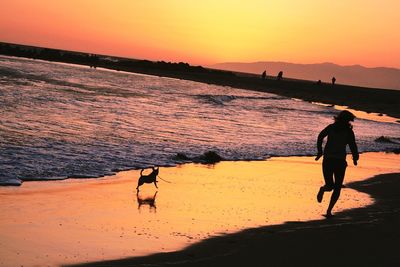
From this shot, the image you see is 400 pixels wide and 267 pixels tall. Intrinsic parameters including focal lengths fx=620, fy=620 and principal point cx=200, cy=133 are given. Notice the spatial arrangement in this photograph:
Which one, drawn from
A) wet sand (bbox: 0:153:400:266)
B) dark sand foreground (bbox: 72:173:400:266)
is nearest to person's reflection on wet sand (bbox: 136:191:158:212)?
wet sand (bbox: 0:153:400:266)

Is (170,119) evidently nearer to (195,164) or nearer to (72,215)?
(195,164)

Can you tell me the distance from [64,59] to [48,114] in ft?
275

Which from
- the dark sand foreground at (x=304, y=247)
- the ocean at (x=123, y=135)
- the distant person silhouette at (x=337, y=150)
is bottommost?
the ocean at (x=123, y=135)

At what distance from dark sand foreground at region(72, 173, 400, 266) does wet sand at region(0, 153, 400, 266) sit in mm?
25

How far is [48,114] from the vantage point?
22.7 m

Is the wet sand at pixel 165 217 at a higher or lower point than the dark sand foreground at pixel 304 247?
lower

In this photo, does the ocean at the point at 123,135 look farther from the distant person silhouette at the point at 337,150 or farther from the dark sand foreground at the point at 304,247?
the dark sand foreground at the point at 304,247

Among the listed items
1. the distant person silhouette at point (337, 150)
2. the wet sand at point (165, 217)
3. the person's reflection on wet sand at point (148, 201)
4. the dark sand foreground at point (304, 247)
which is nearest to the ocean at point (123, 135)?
the wet sand at point (165, 217)

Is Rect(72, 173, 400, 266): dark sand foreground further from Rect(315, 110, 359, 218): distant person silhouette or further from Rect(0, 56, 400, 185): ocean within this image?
Rect(0, 56, 400, 185): ocean

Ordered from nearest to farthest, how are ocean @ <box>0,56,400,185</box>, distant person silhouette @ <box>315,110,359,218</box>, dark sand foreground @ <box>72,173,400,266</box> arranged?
dark sand foreground @ <box>72,173,400,266</box> → distant person silhouette @ <box>315,110,359,218</box> → ocean @ <box>0,56,400,185</box>

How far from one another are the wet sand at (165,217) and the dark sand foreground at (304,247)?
0.03 m

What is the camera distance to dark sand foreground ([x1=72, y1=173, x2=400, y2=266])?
22.9 feet

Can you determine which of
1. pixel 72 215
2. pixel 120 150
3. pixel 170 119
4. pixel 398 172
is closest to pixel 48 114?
pixel 170 119

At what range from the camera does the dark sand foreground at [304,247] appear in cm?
697
